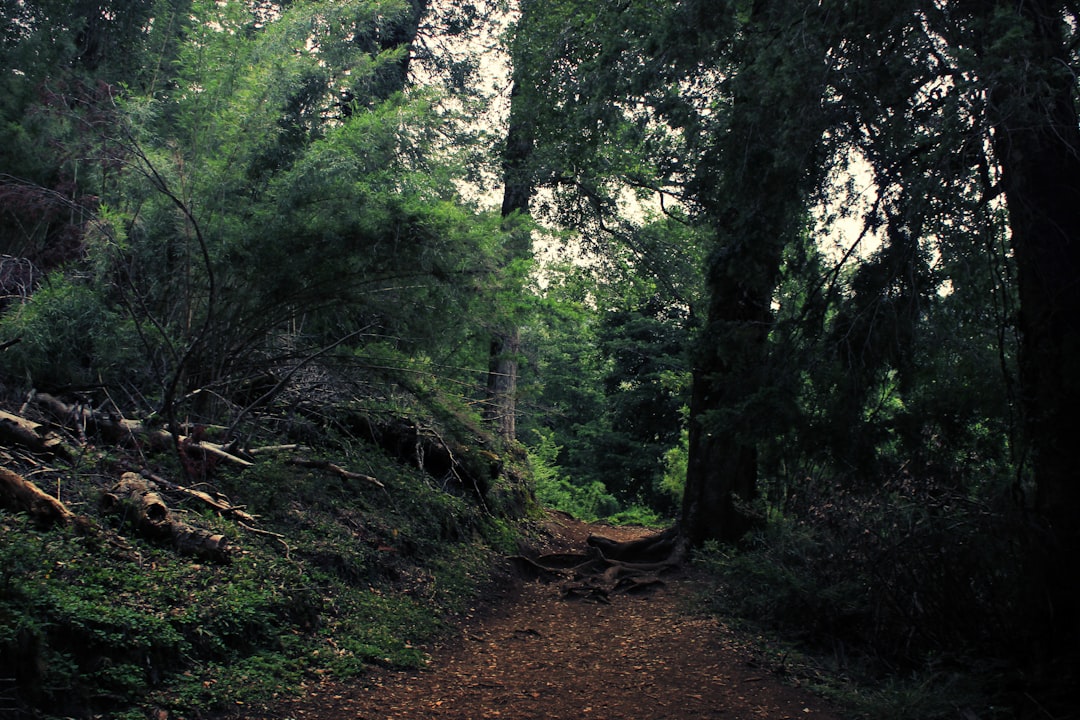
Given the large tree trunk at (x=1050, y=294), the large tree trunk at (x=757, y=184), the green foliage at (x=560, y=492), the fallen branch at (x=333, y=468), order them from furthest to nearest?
1. the green foliage at (x=560, y=492)
2. the fallen branch at (x=333, y=468)
3. the large tree trunk at (x=757, y=184)
4. the large tree trunk at (x=1050, y=294)

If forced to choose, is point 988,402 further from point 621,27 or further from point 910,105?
point 621,27

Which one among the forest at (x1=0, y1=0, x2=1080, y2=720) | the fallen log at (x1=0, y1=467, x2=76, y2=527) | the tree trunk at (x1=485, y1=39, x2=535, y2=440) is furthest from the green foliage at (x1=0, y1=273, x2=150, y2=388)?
the tree trunk at (x1=485, y1=39, x2=535, y2=440)

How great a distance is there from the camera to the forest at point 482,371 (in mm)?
4246

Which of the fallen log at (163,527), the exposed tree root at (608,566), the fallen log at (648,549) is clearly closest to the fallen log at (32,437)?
the fallen log at (163,527)

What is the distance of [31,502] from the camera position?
4500mm

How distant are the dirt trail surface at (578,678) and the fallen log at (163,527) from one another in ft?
4.16

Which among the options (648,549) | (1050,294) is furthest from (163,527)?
(648,549)

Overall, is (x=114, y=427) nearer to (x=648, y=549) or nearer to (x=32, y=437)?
(x=32, y=437)

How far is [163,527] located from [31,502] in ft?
2.49

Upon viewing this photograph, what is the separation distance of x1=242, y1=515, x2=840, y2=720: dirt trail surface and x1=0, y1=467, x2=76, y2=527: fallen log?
1835 millimetres

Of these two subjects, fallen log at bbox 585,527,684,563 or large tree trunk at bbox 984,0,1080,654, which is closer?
large tree trunk at bbox 984,0,1080,654

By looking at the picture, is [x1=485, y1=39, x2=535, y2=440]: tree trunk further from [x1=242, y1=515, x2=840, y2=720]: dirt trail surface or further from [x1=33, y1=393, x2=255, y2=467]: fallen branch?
[x1=33, y1=393, x2=255, y2=467]: fallen branch

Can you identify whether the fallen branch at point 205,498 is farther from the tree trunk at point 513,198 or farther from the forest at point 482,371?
the tree trunk at point 513,198

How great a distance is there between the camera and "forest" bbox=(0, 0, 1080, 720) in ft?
13.9
